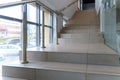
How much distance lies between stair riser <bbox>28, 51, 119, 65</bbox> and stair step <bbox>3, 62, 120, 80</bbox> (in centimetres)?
14

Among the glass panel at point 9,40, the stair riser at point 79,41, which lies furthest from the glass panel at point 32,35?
the stair riser at point 79,41

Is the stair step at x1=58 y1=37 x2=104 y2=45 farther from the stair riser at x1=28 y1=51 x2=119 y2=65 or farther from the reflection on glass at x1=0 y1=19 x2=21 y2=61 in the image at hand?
the stair riser at x1=28 y1=51 x2=119 y2=65

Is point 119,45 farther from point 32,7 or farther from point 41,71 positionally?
point 32,7

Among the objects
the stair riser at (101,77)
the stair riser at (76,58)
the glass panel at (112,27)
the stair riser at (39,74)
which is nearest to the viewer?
the stair riser at (101,77)

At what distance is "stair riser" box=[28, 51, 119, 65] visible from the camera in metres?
1.71

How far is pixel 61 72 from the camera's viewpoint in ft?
4.89

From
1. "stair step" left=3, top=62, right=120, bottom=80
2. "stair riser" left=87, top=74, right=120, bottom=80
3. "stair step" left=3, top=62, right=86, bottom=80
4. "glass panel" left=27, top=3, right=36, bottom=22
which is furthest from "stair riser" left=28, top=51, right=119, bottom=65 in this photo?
"glass panel" left=27, top=3, right=36, bottom=22

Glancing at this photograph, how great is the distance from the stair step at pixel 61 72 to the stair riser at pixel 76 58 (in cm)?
14

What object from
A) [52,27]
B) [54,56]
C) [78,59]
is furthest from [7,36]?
[52,27]

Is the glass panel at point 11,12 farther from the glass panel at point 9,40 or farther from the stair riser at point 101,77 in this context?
the stair riser at point 101,77

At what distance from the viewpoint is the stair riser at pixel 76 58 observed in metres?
1.71

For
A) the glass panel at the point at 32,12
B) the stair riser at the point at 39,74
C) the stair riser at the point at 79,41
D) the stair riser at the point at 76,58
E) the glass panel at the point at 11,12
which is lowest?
the stair riser at the point at 39,74

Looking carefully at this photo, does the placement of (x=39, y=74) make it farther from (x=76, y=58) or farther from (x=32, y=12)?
(x=32, y=12)

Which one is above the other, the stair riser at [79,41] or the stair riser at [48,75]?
the stair riser at [79,41]
